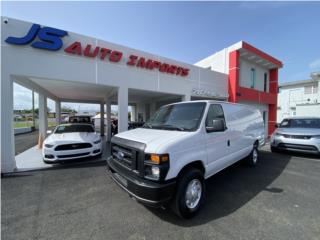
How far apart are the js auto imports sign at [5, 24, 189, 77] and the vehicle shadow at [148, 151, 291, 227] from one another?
233 inches

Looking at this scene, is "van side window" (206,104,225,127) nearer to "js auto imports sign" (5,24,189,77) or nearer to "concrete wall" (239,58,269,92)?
"js auto imports sign" (5,24,189,77)

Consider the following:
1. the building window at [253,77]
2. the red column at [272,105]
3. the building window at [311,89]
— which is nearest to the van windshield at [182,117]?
the building window at [253,77]

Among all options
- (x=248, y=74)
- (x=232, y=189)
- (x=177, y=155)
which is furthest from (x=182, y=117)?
(x=248, y=74)

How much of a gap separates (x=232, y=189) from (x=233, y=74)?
9.26 m

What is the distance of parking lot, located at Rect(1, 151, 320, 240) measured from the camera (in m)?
2.33

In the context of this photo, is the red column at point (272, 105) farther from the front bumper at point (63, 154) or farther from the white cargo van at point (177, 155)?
the front bumper at point (63, 154)

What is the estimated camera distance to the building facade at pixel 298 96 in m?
20.1

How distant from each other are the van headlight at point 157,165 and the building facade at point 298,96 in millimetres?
24401

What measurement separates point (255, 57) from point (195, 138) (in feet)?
41.5

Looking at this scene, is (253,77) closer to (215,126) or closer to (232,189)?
(232,189)

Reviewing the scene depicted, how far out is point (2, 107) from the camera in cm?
475

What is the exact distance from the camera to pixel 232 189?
147 inches

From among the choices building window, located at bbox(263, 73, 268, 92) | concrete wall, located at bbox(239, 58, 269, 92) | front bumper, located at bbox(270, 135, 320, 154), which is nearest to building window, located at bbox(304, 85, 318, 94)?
building window, located at bbox(263, 73, 268, 92)

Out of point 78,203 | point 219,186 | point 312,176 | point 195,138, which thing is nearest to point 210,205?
point 219,186
